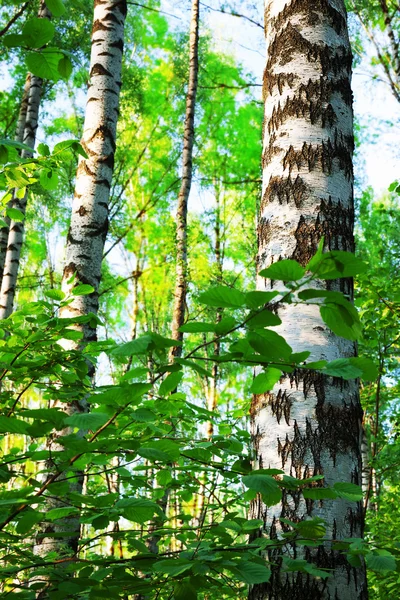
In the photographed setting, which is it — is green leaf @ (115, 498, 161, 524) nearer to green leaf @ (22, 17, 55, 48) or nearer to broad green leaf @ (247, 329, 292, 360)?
broad green leaf @ (247, 329, 292, 360)

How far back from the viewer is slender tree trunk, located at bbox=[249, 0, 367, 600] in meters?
1.25

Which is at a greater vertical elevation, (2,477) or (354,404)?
(354,404)

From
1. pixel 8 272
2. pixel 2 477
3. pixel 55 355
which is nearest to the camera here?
pixel 2 477

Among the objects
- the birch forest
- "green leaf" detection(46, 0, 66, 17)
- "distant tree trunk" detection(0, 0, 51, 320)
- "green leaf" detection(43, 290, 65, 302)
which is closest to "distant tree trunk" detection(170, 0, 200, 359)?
"distant tree trunk" detection(0, 0, 51, 320)

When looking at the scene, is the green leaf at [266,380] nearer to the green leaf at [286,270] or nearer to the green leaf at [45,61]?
the green leaf at [286,270]

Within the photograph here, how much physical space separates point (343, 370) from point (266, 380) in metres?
0.18

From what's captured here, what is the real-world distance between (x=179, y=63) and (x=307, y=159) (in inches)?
503

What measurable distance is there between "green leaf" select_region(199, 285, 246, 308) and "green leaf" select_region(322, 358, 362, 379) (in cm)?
22

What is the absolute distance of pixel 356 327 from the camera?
0.82m

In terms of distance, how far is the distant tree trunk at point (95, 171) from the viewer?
9.45 ft

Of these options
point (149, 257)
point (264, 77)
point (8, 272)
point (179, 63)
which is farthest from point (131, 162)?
point (264, 77)

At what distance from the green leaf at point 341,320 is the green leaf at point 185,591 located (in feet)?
1.74

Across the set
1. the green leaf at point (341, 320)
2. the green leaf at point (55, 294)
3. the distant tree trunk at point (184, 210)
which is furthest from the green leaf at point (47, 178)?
the distant tree trunk at point (184, 210)

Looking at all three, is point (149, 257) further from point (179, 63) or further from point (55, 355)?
point (55, 355)
